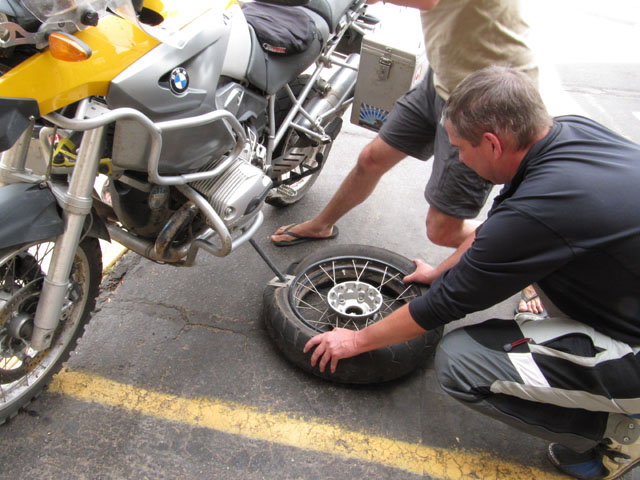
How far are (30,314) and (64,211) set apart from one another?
0.47m

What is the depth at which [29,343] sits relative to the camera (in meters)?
1.86

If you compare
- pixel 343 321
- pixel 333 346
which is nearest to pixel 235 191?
pixel 333 346

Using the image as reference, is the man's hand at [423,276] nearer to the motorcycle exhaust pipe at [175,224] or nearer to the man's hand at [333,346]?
the man's hand at [333,346]

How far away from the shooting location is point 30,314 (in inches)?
73.6

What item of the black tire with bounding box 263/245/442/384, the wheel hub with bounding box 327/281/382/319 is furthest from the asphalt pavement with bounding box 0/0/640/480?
the wheel hub with bounding box 327/281/382/319

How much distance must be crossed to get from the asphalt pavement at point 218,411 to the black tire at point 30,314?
123mm

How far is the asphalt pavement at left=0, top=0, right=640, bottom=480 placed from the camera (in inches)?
75.5

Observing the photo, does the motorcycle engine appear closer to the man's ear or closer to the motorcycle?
Result: the motorcycle

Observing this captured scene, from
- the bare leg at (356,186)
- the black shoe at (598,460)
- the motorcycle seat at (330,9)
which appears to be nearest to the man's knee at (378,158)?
the bare leg at (356,186)

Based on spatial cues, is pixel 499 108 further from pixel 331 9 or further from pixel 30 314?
pixel 30 314

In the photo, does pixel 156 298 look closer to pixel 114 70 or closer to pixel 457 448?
pixel 114 70

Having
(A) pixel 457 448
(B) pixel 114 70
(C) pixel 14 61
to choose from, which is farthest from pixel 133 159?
(A) pixel 457 448

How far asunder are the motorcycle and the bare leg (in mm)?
567

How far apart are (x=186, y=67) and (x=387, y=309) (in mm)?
1411
